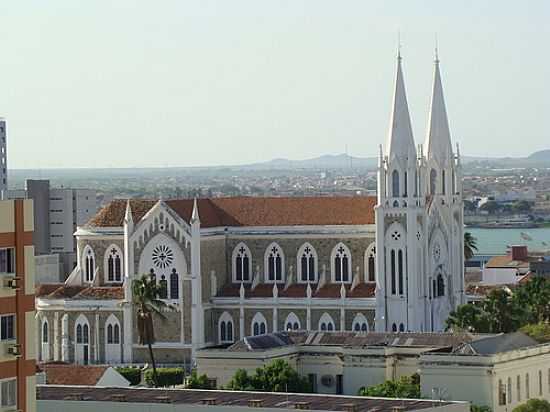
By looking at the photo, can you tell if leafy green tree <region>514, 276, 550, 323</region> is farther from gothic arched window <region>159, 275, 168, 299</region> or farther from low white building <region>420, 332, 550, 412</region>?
gothic arched window <region>159, 275, 168, 299</region>

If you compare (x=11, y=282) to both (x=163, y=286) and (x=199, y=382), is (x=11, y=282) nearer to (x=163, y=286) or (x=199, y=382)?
(x=199, y=382)

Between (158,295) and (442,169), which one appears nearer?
(158,295)

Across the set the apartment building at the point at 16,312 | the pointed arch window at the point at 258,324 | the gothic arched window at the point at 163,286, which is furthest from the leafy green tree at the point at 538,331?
the apartment building at the point at 16,312

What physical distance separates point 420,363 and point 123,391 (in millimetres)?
17324

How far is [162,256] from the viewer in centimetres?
11356

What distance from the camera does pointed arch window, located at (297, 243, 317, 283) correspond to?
114688 mm

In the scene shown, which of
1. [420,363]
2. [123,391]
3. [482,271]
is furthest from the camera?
[482,271]

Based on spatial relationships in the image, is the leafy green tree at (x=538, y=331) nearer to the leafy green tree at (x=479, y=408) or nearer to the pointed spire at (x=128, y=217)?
the leafy green tree at (x=479, y=408)

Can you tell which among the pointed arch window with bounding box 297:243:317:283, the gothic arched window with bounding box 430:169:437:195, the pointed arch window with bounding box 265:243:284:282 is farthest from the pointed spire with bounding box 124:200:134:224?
the gothic arched window with bounding box 430:169:437:195

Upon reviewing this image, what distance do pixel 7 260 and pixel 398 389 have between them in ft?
150

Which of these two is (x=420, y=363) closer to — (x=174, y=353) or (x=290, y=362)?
(x=290, y=362)

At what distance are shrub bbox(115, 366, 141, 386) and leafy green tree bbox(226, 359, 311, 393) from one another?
11525 millimetres

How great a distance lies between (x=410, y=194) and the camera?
111m

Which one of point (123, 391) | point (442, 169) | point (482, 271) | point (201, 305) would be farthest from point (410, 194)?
point (482, 271)
